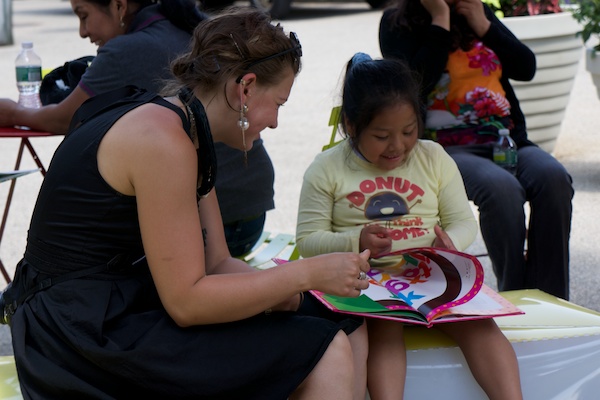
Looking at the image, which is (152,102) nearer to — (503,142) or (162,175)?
(162,175)

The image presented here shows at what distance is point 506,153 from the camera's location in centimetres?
322

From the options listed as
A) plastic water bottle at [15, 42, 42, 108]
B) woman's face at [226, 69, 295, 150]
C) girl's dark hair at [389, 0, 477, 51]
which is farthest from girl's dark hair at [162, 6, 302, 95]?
plastic water bottle at [15, 42, 42, 108]

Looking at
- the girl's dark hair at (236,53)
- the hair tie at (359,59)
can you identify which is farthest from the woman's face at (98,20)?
the girl's dark hair at (236,53)

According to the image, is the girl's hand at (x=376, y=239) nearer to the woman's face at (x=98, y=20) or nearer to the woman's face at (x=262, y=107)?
the woman's face at (x=262, y=107)

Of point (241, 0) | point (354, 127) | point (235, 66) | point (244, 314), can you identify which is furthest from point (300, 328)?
point (241, 0)

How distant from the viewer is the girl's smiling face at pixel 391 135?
2.55m

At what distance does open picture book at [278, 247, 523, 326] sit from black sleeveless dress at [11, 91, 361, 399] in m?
0.27

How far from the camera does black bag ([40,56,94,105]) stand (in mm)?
3492

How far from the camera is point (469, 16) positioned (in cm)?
324

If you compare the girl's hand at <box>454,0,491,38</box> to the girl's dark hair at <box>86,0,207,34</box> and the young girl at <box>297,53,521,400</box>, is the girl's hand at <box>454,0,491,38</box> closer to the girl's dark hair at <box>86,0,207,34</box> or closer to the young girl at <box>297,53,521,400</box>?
the young girl at <box>297,53,521,400</box>

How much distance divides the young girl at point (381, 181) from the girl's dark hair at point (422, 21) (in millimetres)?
595

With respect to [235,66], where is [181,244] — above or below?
below

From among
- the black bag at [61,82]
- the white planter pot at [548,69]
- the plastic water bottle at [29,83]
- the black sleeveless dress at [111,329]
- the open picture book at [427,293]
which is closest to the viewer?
the black sleeveless dress at [111,329]

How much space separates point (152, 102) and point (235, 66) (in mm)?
189
